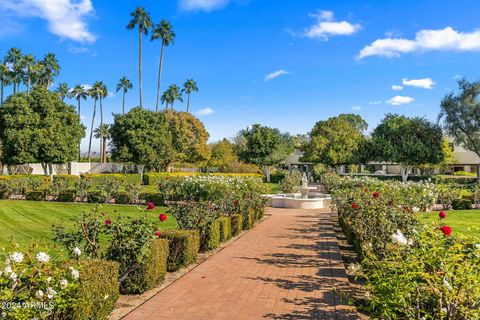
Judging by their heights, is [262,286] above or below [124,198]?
below

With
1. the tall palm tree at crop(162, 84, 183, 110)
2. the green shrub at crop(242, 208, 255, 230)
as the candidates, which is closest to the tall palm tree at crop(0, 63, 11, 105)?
the tall palm tree at crop(162, 84, 183, 110)

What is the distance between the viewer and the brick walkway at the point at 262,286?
5559 mm

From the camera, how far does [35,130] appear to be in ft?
121

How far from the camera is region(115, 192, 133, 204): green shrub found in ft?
70.7

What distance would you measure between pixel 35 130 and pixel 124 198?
20.7 meters

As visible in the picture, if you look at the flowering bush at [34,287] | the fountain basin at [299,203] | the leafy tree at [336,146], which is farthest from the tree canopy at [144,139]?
the flowering bush at [34,287]

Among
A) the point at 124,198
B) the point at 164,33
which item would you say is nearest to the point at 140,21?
the point at 164,33

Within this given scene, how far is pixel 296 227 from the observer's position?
14.1m

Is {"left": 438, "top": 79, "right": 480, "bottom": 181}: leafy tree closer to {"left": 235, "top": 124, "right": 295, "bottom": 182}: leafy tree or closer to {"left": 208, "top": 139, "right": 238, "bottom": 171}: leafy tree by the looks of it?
{"left": 235, "top": 124, "right": 295, "bottom": 182}: leafy tree

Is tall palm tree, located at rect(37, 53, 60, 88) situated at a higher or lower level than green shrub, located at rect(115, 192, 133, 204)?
higher

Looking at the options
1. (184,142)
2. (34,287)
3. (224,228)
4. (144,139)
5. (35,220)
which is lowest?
(35,220)

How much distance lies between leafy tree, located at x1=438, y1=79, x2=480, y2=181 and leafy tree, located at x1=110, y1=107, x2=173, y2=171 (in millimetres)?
31298

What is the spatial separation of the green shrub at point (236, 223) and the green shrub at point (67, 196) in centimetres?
1362

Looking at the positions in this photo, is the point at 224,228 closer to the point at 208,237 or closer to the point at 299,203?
the point at 208,237
